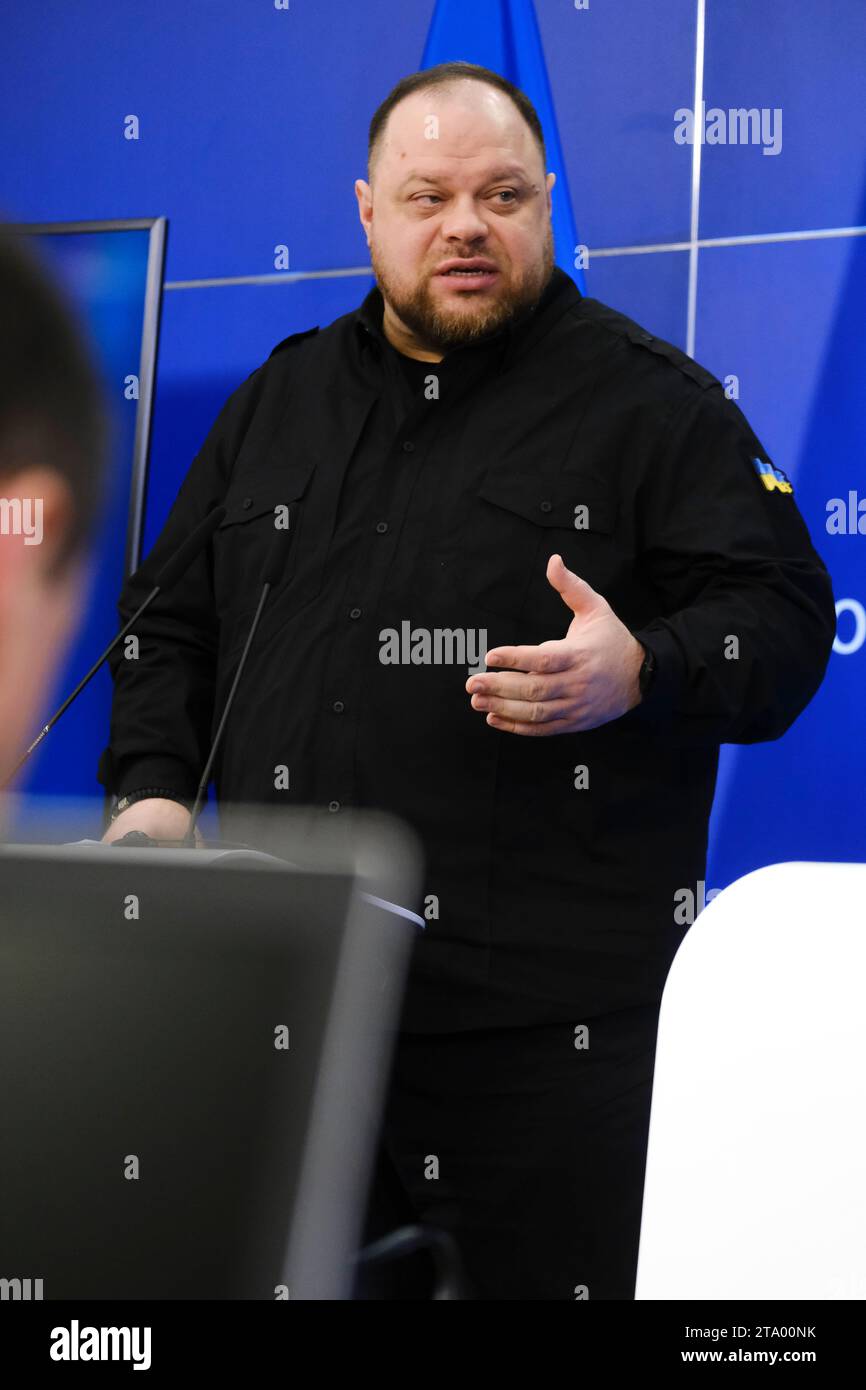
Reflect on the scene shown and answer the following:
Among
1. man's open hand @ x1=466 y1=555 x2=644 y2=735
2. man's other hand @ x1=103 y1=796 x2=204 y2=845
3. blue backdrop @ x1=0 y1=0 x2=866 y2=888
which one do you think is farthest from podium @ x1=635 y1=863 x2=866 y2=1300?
blue backdrop @ x1=0 y1=0 x2=866 y2=888

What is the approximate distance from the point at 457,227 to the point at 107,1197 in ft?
4.61

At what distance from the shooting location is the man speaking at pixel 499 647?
1.67 m

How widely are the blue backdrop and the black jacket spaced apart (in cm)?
68

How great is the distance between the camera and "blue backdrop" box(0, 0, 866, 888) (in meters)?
2.52

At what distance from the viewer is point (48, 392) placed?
263 cm

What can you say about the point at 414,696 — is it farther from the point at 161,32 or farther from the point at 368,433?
the point at 161,32

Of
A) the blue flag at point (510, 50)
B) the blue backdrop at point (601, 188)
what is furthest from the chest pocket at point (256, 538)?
the blue backdrop at point (601, 188)

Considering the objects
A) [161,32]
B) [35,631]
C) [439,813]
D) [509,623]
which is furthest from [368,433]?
[161,32]

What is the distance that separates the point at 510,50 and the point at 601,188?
283 millimetres

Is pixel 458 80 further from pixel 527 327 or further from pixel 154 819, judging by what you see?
pixel 154 819

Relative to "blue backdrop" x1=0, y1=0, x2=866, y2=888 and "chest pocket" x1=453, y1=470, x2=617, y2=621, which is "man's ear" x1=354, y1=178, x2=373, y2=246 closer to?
"chest pocket" x1=453, y1=470, x2=617, y2=621

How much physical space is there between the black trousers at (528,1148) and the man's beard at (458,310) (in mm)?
860

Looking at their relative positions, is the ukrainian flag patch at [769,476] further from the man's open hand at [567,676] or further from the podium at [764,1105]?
the podium at [764,1105]

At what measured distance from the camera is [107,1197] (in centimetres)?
83
